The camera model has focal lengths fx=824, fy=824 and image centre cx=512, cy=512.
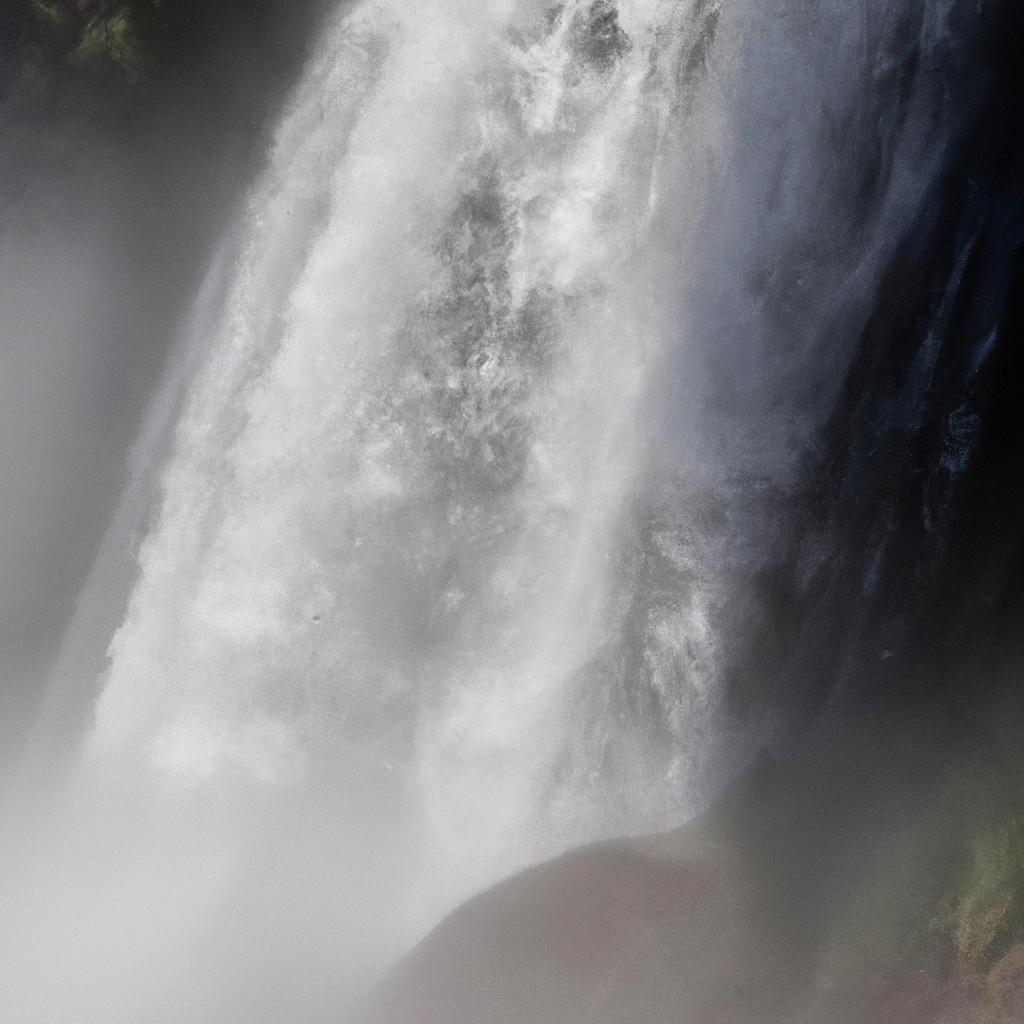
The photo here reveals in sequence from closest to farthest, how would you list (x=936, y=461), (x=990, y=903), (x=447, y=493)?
(x=990, y=903)
(x=936, y=461)
(x=447, y=493)

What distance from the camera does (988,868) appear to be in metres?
5.98

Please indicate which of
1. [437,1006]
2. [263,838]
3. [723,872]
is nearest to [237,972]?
[263,838]

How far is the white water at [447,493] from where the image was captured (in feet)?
23.7

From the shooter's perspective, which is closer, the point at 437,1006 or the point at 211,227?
the point at 437,1006

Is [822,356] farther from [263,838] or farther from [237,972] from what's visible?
[237,972]

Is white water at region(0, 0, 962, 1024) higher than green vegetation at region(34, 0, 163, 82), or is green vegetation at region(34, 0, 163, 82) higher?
green vegetation at region(34, 0, 163, 82)

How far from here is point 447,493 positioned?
25.8 feet

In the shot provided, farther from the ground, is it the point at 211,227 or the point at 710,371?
the point at 211,227

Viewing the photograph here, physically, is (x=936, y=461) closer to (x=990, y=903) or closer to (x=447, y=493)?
(x=990, y=903)

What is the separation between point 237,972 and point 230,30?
9.32m

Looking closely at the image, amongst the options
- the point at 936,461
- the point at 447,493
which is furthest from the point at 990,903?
the point at 447,493

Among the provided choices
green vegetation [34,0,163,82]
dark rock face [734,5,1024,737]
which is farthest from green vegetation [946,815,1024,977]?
green vegetation [34,0,163,82]

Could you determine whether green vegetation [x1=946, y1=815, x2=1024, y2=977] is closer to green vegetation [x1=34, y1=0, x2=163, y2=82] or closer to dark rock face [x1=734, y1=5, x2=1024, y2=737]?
dark rock face [x1=734, y1=5, x2=1024, y2=737]

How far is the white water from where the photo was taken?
23.7ft
